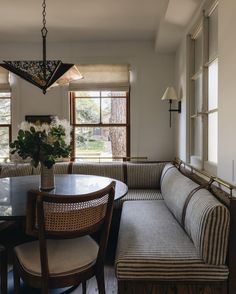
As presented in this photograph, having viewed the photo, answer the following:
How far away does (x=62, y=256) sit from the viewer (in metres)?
1.59

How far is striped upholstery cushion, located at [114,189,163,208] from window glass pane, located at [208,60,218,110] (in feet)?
3.93

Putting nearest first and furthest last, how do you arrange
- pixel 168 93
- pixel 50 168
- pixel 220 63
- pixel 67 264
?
pixel 67 264 → pixel 220 63 → pixel 50 168 → pixel 168 93

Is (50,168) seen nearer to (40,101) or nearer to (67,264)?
(67,264)

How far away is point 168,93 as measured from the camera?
3.54m

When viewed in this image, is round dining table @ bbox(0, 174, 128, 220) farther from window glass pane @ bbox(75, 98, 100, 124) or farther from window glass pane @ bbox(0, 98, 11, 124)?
window glass pane @ bbox(0, 98, 11, 124)

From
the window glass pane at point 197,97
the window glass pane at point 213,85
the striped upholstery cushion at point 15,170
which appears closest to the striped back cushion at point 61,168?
the striped upholstery cushion at point 15,170

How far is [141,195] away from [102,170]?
687 millimetres

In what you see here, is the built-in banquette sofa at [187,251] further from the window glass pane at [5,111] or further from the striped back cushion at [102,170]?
the window glass pane at [5,111]

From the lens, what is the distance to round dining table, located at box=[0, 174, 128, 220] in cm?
168

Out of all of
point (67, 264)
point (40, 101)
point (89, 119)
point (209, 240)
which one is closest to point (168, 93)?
point (89, 119)

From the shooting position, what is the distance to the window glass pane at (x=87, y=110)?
4.05 meters

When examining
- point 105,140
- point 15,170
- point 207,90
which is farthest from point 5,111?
point 207,90

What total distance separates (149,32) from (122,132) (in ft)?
4.59

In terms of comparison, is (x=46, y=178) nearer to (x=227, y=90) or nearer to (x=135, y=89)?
(x=227, y=90)
